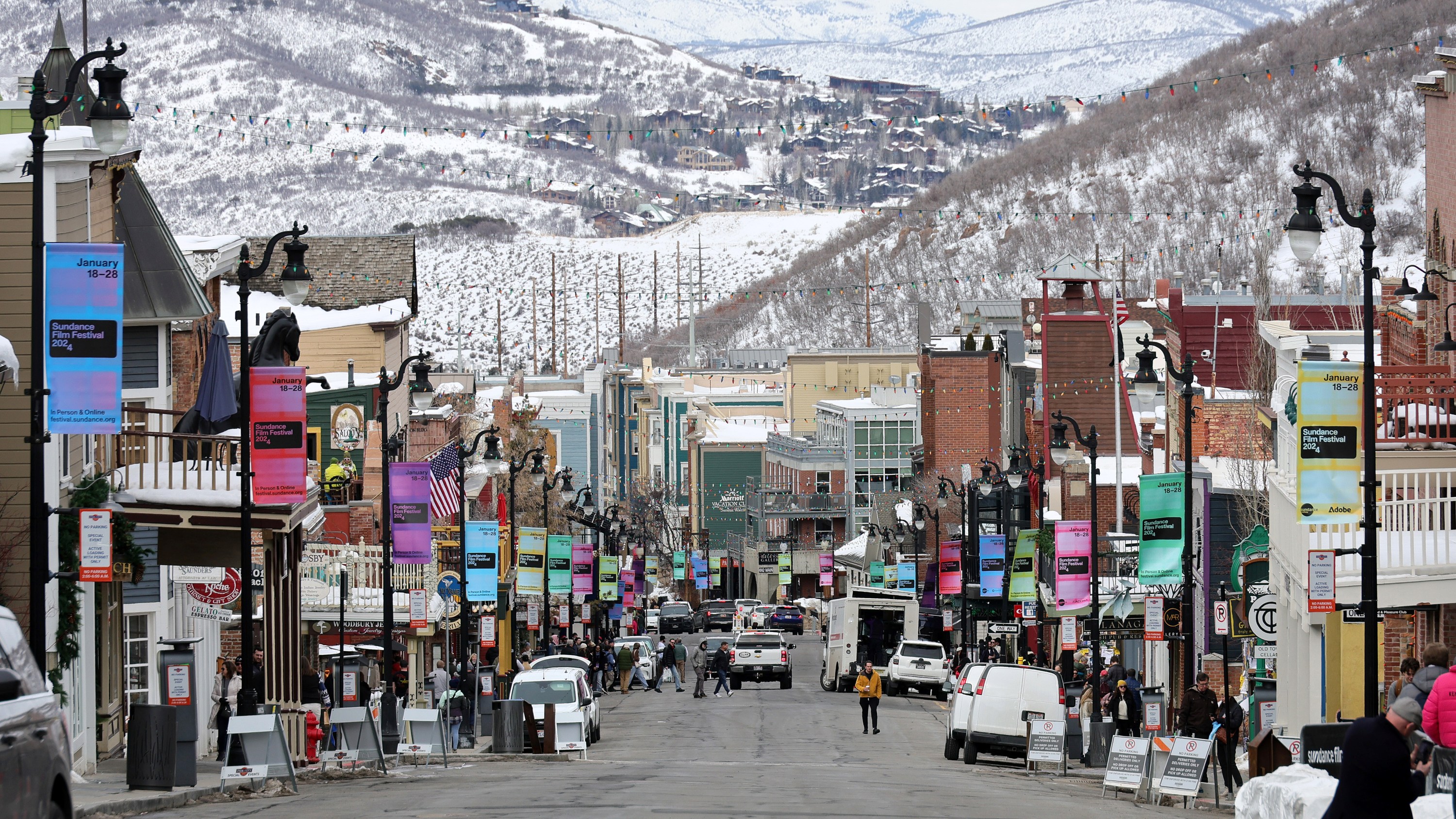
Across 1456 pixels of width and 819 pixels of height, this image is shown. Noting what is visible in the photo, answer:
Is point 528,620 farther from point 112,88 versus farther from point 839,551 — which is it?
point 839,551

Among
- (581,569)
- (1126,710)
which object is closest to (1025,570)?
(1126,710)

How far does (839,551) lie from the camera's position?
309ft

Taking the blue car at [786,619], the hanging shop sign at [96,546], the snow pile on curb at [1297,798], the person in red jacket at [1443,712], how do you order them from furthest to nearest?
1. the blue car at [786,619]
2. the hanging shop sign at [96,546]
3. the person in red jacket at [1443,712]
4. the snow pile on curb at [1297,798]

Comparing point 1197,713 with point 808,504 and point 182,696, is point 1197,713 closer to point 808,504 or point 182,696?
point 182,696

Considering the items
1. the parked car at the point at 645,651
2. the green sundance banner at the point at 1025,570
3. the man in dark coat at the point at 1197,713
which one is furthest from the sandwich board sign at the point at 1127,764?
the parked car at the point at 645,651

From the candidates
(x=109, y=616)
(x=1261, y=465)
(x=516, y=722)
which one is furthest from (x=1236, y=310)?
(x=109, y=616)

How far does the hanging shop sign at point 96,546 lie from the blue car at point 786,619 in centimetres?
6879

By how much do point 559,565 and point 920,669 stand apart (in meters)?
10.8

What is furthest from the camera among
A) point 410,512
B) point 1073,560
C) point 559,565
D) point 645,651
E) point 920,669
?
point 645,651

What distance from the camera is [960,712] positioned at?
32.7 meters

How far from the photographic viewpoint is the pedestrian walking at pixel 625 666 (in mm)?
59969

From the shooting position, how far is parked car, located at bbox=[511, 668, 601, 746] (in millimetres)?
33906

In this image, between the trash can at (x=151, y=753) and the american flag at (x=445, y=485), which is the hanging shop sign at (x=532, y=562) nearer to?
the american flag at (x=445, y=485)

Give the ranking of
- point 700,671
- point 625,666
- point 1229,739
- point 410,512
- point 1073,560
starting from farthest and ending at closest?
point 625,666 < point 700,671 < point 1073,560 < point 410,512 < point 1229,739
